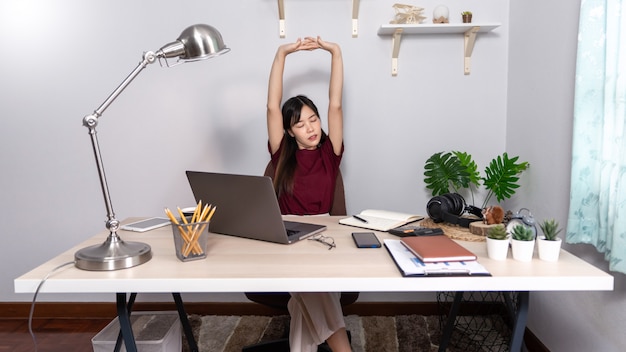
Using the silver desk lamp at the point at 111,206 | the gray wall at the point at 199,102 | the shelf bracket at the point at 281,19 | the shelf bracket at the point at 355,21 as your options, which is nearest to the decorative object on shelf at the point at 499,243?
the silver desk lamp at the point at 111,206

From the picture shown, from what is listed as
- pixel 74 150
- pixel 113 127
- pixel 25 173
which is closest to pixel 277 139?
pixel 113 127

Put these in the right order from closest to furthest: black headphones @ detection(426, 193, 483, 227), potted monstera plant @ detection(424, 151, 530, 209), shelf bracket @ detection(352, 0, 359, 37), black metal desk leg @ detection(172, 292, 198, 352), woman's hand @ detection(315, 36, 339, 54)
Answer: black headphones @ detection(426, 193, 483, 227) < black metal desk leg @ detection(172, 292, 198, 352) < woman's hand @ detection(315, 36, 339, 54) < potted monstera plant @ detection(424, 151, 530, 209) < shelf bracket @ detection(352, 0, 359, 37)

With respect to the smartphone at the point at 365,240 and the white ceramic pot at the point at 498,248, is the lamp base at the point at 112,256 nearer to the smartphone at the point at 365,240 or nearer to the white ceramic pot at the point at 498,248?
the smartphone at the point at 365,240

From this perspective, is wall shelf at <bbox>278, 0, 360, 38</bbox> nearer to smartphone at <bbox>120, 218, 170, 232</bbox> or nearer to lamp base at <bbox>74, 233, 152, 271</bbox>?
smartphone at <bbox>120, 218, 170, 232</bbox>

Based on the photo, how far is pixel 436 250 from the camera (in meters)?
1.17

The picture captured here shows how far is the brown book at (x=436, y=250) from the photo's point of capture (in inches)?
44.3

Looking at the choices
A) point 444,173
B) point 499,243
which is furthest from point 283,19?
point 499,243

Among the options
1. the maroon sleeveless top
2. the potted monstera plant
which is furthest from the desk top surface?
the potted monstera plant

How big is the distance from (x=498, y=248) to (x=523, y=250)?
57mm

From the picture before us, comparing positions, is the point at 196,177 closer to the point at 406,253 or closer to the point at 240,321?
the point at 406,253

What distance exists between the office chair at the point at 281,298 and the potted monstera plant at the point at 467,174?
446 millimetres

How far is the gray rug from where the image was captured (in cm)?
218

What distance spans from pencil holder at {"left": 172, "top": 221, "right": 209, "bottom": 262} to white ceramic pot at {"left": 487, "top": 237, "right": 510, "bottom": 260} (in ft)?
2.39

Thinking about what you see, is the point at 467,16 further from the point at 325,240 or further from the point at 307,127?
the point at 325,240
